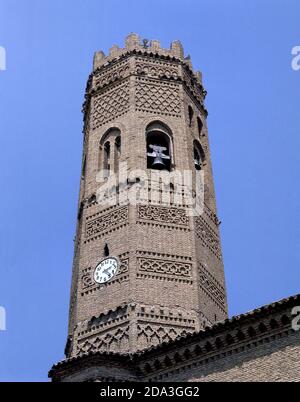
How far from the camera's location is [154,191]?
17.8m

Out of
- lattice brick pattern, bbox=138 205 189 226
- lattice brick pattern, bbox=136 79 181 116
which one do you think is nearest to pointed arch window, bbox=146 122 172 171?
lattice brick pattern, bbox=136 79 181 116

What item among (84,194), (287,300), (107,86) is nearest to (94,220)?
(84,194)

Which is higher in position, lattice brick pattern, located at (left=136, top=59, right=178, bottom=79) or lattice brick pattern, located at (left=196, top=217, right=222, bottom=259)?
lattice brick pattern, located at (left=136, top=59, right=178, bottom=79)

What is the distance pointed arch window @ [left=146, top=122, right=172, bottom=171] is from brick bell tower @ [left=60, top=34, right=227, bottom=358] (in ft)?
0.10

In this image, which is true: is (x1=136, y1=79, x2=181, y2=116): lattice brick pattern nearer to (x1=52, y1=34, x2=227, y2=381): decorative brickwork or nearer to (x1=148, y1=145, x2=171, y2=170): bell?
(x1=52, y1=34, x2=227, y2=381): decorative brickwork

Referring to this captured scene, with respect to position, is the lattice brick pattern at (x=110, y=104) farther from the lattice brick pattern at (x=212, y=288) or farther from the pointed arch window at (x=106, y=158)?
the lattice brick pattern at (x=212, y=288)

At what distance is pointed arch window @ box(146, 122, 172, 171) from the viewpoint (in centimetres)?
1878

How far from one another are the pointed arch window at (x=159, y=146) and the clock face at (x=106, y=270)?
9.90 feet

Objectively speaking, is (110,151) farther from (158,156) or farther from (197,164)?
(197,164)

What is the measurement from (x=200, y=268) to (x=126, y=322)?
93.2 inches

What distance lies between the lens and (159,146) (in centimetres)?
1941

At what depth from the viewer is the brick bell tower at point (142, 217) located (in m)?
15.8

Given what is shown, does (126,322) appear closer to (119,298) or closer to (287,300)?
(119,298)

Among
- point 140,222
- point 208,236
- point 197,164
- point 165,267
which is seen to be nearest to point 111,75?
point 197,164
